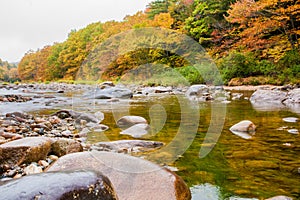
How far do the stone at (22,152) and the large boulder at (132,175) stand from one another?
17.6 inches

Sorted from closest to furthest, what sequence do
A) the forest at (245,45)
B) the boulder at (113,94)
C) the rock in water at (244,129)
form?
the rock in water at (244,129) → the boulder at (113,94) → the forest at (245,45)

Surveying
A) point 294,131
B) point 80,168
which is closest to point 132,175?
point 80,168

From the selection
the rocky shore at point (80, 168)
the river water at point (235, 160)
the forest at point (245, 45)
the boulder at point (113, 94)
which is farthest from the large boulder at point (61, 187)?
the forest at point (245, 45)

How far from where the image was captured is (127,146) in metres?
2.96

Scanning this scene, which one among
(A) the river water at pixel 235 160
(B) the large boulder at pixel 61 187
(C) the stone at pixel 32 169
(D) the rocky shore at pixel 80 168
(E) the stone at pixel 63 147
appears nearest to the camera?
(B) the large boulder at pixel 61 187

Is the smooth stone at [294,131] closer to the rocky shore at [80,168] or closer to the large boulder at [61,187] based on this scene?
the rocky shore at [80,168]

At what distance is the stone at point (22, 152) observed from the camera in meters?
2.14

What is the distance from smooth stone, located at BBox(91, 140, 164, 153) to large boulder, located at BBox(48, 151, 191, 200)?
2.73ft

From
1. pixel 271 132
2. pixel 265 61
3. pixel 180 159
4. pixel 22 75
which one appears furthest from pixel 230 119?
pixel 22 75

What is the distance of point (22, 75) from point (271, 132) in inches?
2230

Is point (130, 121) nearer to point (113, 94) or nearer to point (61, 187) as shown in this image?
point (61, 187)

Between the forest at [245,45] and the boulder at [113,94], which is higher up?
the forest at [245,45]

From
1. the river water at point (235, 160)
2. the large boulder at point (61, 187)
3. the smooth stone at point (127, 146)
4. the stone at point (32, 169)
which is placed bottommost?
the river water at point (235, 160)

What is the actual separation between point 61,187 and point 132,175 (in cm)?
63
